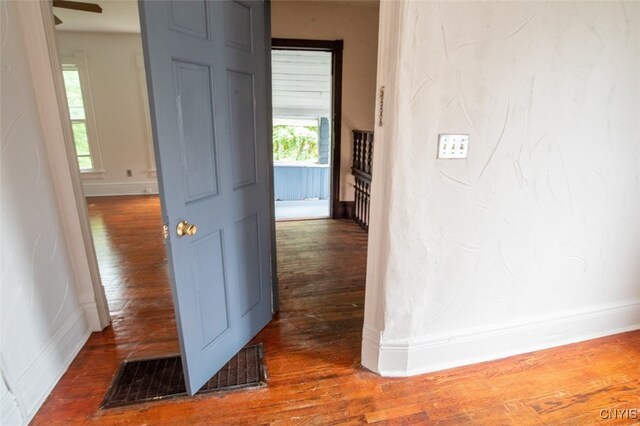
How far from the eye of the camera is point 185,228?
1.41 meters

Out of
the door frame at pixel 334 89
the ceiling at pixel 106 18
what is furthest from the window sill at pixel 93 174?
the door frame at pixel 334 89

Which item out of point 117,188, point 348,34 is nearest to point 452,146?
point 348,34

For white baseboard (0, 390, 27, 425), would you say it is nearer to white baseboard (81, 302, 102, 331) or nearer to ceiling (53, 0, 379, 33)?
white baseboard (81, 302, 102, 331)

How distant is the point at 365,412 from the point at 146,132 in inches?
240

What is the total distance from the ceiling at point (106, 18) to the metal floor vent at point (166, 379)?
14.0 ft

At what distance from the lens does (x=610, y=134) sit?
170cm

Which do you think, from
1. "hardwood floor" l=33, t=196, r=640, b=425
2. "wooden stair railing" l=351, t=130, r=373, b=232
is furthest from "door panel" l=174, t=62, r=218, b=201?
"wooden stair railing" l=351, t=130, r=373, b=232

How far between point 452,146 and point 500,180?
34 cm

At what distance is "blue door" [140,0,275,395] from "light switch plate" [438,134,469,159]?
0.97 m

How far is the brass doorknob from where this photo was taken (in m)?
1.39

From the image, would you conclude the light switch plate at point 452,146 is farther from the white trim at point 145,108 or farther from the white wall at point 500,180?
the white trim at point 145,108

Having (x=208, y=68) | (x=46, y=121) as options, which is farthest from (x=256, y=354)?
(x=46, y=121)

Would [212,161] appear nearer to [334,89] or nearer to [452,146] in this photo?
[452,146]

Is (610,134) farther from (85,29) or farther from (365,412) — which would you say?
(85,29)
